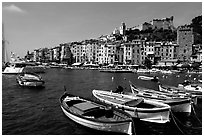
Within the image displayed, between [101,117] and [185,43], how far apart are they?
98.8m

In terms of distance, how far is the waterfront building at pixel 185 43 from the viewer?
99812mm

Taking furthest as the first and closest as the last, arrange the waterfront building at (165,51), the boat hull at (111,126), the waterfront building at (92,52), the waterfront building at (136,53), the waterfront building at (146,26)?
the waterfront building at (146,26), the waterfront building at (92,52), the waterfront building at (136,53), the waterfront building at (165,51), the boat hull at (111,126)

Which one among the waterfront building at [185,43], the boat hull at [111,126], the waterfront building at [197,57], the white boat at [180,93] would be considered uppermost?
the waterfront building at [185,43]

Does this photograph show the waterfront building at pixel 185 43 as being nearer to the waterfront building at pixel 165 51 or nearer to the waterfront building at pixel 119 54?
the waterfront building at pixel 165 51

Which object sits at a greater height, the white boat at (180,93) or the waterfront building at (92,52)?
the waterfront building at (92,52)

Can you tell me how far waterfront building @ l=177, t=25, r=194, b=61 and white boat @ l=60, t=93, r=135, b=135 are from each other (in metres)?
93.4

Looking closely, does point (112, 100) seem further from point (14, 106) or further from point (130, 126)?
point (14, 106)

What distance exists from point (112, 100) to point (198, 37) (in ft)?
366

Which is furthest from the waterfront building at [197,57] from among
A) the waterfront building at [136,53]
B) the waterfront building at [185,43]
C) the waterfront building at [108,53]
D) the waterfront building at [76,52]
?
the waterfront building at [76,52]

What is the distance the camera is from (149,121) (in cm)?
1516

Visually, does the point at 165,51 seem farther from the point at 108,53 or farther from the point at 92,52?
the point at 92,52

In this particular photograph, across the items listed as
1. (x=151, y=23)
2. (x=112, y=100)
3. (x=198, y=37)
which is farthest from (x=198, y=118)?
(x=151, y=23)

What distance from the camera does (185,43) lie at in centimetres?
10144

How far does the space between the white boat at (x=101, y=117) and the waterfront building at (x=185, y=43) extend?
93.4 metres
